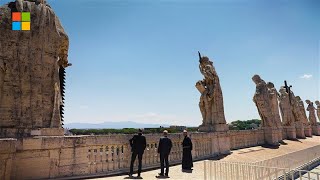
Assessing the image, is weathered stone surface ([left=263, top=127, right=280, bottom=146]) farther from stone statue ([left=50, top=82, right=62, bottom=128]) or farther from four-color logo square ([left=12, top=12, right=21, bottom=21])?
four-color logo square ([left=12, top=12, right=21, bottom=21])

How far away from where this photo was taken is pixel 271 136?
20141 millimetres

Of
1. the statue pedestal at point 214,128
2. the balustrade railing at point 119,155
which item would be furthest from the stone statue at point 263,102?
the balustrade railing at point 119,155

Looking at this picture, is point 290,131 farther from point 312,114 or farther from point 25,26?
point 25,26

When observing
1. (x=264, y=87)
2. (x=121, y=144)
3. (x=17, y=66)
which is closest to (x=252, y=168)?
(x=121, y=144)

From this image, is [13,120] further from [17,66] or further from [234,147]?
[234,147]

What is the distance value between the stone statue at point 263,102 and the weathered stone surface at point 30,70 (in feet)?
55.0

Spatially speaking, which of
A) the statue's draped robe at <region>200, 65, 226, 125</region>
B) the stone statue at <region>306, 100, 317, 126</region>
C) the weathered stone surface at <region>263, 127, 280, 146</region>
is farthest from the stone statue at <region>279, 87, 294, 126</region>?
the statue's draped robe at <region>200, 65, 226, 125</region>

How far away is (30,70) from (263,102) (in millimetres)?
17794

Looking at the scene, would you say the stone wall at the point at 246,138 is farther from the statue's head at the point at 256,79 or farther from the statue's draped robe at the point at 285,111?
the statue's draped robe at the point at 285,111

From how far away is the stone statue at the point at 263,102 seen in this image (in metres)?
21.1

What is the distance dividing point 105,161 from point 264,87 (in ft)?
54.9

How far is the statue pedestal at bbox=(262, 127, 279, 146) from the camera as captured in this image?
20.1 metres

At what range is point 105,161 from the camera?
26.8ft

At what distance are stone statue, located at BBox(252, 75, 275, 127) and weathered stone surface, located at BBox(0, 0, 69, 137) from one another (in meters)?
16.8
